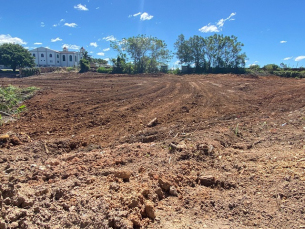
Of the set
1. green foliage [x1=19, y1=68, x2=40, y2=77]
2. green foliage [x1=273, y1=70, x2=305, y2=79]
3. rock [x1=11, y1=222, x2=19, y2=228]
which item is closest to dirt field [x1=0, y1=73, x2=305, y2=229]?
rock [x1=11, y1=222, x2=19, y2=228]

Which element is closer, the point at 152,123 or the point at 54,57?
the point at 152,123

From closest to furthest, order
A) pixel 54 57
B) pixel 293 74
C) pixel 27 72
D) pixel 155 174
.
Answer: pixel 155 174, pixel 293 74, pixel 27 72, pixel 54 57

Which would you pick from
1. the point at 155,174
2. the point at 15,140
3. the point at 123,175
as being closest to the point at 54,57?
the point at 15,140

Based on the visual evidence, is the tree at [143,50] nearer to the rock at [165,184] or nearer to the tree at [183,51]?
the tree at [183,51]

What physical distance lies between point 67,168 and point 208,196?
2.32 m

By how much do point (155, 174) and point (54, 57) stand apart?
71.5 metres

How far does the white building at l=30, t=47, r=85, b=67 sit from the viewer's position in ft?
215

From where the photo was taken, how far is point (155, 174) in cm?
346

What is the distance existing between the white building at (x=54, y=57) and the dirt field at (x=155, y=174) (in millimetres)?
64494

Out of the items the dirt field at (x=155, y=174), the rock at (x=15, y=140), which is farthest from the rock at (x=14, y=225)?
the rock at (x=15, y=140)

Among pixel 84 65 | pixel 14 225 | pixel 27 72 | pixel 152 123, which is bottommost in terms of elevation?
pixel 14 225

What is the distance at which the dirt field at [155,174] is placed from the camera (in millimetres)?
2594

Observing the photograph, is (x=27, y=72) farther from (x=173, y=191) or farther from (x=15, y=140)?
(x=173, y=191)

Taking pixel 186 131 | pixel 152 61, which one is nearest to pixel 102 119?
pixel 186 131
